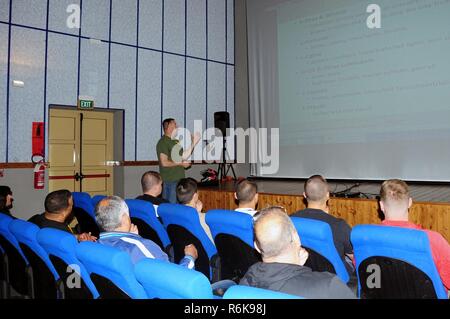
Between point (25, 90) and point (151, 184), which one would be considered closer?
point (151, 184)

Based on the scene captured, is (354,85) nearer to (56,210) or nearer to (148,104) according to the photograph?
(148,104)

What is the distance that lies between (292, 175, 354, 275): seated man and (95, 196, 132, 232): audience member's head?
116cm

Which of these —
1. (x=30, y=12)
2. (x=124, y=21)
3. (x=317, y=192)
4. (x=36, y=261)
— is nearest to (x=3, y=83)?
(x=30, y=12)

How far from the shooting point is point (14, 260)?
2613mm

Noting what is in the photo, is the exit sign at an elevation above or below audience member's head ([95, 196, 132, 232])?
above

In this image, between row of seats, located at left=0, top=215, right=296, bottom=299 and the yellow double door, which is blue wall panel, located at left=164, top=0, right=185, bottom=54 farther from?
row of seats, located at left=0, top=215, right=296, bottom=299

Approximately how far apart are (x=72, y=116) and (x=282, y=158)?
3.95 m

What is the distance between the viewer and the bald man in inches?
50.0

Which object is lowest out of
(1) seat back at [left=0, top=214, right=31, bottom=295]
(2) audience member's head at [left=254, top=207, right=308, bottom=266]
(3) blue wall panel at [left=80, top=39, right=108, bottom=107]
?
(1) seat back at [left=0, top=214, right=31, bottom=295]

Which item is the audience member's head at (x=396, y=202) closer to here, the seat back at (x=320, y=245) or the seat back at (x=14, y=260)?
the seat back at (x=320, y=245)

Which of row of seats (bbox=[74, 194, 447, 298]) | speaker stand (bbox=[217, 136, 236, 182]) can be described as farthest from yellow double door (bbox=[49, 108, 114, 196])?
row of seats (bbox=[74, 194, 447, 298])

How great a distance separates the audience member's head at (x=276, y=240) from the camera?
4.76ft

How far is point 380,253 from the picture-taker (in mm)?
1872

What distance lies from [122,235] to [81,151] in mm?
5077
